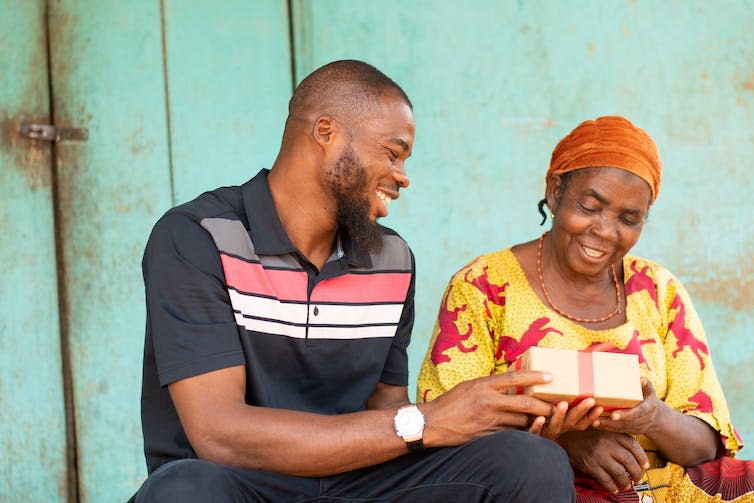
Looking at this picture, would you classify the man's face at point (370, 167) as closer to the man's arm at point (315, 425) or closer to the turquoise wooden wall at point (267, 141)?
the man's arm at point (315, 425)

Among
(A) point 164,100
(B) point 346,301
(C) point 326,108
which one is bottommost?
(B) point 346,301

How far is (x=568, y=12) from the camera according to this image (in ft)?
15.3

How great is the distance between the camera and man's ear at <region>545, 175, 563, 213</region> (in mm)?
3689

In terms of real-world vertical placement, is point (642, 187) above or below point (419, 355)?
above

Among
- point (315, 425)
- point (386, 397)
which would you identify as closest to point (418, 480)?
point (315, 425)

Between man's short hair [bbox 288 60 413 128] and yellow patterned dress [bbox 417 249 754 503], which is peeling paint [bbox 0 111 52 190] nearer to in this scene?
man's short hair [bbox 288 60 413 128]

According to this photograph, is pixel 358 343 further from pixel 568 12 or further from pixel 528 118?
pixel 568 12

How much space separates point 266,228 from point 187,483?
805 mm

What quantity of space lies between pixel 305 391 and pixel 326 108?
805 millimetres

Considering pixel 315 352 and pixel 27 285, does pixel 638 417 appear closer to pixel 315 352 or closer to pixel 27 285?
pixel 315 352

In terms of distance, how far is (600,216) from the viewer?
11.6 feet

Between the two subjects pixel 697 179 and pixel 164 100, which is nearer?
pixel 164 100

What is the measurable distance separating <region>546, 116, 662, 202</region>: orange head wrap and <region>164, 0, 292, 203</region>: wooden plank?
1.31 meters

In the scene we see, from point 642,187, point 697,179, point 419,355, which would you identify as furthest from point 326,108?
point 697,179
